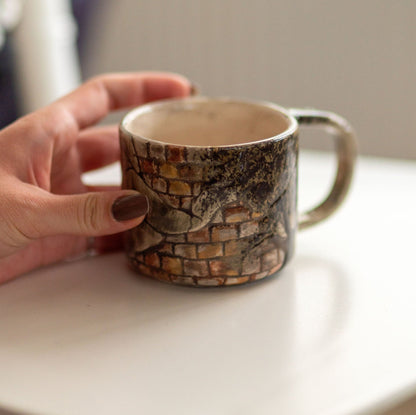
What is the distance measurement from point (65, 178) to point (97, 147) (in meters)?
0.08

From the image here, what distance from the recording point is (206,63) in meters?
1.65

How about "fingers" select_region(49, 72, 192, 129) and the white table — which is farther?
"fingers" select_region(49, 72, 192, 129)

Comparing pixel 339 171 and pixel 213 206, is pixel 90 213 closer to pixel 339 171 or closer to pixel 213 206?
pixel 213 206

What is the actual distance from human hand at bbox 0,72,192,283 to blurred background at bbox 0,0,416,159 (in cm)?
83

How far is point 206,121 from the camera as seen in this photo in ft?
2.09

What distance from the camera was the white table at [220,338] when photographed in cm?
41

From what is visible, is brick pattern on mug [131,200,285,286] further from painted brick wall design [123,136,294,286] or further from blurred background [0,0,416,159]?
blurred background [0,0,416,159]

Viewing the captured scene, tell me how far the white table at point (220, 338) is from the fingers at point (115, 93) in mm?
171

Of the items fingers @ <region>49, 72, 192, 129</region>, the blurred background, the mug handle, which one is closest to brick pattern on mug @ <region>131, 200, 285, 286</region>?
the mug handle

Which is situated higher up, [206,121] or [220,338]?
[206,121]

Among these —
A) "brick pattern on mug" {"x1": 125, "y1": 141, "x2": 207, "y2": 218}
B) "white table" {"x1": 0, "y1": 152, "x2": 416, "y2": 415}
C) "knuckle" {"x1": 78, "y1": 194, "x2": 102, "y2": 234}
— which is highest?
"brick pattern on mug" {"x1": 125, "y1": 141, "x2": 207, "y2": 218}

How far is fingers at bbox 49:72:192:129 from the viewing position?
0.65 m

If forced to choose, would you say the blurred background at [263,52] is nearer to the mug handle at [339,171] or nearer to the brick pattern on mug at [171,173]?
the mug handle at [339,171]

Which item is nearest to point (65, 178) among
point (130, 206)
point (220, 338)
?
point (130, 206)
